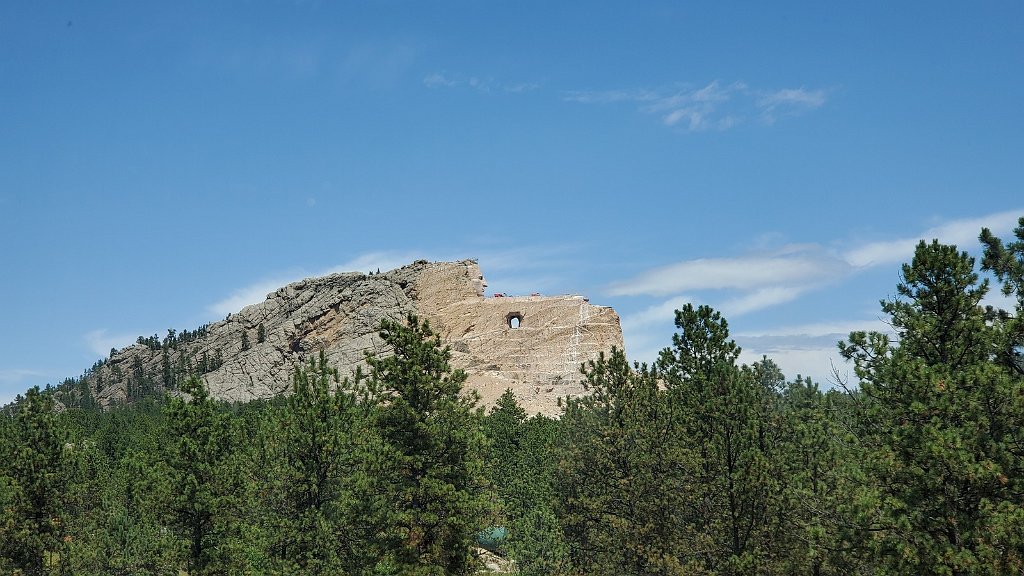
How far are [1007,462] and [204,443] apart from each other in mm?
24924

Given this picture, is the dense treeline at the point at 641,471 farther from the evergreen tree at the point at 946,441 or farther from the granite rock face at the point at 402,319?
the granite rock face at the point at 402,319

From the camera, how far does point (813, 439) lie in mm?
22922

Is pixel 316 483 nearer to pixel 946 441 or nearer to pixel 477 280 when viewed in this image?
pixel 946 441

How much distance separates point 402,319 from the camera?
126 metres

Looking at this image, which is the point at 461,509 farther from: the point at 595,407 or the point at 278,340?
the point at 278,340

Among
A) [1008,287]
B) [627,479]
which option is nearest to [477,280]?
[627,479]

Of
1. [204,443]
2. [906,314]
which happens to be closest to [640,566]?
[906,314]

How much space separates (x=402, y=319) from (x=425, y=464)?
103 metres

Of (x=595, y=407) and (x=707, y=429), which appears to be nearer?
(x=707, y=429)

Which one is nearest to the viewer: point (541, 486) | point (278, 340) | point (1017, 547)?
point (1017, 547)

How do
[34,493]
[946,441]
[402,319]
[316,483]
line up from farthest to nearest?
[402,319]
[34,493]
[316,483]
[946,441]

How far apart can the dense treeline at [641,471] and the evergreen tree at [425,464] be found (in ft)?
0.23

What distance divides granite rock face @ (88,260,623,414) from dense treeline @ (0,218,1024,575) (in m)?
64.0

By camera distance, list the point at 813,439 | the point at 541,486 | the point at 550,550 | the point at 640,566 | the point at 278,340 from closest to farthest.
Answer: the point at 813,439 → the point at 640,566 → the point at 550,550 → the point at 541,486 → the point at 278,340
